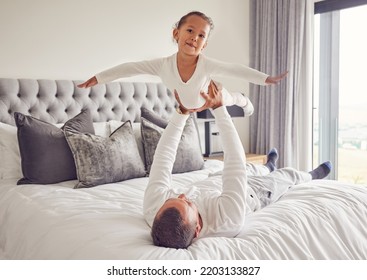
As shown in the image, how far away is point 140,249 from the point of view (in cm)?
126

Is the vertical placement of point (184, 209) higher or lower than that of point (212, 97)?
lower

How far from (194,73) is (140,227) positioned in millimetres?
707

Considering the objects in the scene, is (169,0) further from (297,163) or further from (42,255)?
(42,255)

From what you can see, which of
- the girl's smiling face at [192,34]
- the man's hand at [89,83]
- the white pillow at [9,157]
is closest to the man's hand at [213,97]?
the girl's smiling face at [192,34]

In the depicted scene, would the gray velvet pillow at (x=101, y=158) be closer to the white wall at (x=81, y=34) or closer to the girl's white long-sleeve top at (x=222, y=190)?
the girl's white long-sleeve top at (x=222, y=190)

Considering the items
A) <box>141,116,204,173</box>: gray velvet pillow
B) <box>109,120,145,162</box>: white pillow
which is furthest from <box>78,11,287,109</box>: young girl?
<box>109,120,145,162</box>: white pillow

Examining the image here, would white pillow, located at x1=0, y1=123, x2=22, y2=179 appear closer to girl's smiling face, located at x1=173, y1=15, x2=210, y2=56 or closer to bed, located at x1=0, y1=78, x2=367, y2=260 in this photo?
bed, located at x1=0, y1=78, x2=367, y2=260

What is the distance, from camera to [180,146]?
2758 millimetres

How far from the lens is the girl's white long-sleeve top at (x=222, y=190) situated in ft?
4.83

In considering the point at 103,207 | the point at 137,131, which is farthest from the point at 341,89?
the point at 103,207

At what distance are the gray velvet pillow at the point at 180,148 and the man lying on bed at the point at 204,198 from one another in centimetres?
75

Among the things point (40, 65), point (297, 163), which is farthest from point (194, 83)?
point (297, 163)

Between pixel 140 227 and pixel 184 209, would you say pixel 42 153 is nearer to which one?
pixel 140 227

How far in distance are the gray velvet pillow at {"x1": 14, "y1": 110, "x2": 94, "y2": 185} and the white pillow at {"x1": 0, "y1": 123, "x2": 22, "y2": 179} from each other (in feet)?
0.51
